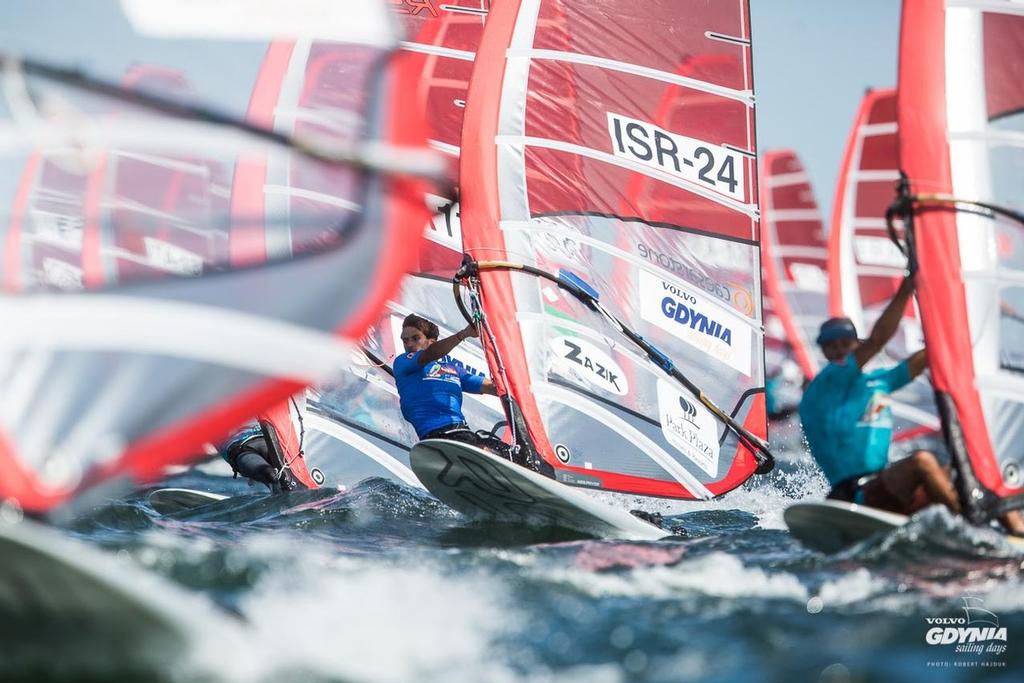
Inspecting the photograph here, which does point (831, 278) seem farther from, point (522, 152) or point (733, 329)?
point (522, 152)

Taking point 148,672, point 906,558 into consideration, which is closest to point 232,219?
point 148,672

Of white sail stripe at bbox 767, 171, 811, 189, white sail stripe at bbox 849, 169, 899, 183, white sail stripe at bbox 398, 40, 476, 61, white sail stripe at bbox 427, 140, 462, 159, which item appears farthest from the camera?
white sail stripe at bbox 767, 171, 811, 189

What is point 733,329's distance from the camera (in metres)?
7.30

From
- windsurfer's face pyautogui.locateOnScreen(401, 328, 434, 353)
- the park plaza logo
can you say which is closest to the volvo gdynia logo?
the park plaza logo

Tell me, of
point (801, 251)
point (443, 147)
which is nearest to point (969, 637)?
point (443, 147)

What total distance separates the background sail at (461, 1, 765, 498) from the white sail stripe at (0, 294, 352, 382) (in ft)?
13.6

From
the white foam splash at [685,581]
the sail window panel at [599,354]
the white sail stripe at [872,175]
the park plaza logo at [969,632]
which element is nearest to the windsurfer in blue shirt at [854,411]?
the white foam splash at [685,581]

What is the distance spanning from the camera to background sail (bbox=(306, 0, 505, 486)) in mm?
8102

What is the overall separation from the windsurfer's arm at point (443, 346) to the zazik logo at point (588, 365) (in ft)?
2.14

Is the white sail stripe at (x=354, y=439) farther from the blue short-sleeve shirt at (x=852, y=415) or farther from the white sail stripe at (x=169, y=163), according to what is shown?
the white sail stripe at (x=169, y=163)

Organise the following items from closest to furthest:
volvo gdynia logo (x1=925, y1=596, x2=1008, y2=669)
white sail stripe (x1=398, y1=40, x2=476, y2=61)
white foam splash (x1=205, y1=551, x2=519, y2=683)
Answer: white foam splash (x1=205, y1=551, x2=519, y2=683)
volvo gdynia logo (x1=925, y1=596, x2=1008, y2=669)
white sail stripe (x1=398, y1=40, x2=476, y2=61)

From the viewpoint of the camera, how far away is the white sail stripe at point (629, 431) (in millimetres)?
6953

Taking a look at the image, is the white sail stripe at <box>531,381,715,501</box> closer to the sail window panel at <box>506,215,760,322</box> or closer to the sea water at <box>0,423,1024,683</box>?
the sail window panel at <box>506,215,760,322</box>

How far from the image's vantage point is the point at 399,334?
816cm
